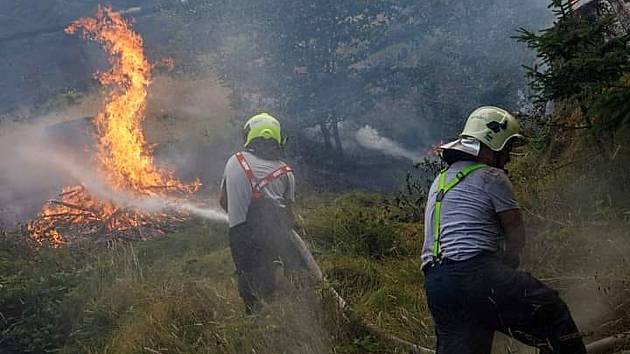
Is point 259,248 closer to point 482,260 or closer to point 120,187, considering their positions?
point 482,260

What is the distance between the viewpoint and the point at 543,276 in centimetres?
502

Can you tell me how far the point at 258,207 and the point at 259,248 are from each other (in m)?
0.36

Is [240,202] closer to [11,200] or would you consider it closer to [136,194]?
[136,194]

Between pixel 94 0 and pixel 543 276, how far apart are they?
27071mm

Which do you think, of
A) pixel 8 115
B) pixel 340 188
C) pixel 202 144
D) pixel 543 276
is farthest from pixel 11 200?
pixel 543 276

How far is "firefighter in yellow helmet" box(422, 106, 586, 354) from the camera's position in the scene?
3.27 meters

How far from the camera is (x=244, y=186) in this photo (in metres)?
5.36

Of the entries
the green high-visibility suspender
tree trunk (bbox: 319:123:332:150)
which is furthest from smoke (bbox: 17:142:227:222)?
the green high-visibility suspender

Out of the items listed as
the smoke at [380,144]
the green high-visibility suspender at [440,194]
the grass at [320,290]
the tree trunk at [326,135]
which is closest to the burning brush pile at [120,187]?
the grass at [320,290]

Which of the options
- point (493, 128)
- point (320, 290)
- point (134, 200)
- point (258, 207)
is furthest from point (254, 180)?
point (134, 200)

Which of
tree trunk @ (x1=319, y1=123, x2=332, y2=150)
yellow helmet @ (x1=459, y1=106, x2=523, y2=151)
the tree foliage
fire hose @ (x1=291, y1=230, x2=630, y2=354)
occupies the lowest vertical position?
fire hose @ (x1=291, y1=230, x2=630, y2=354)

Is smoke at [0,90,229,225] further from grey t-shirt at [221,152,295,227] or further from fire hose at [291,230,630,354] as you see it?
grey t-shirt at [221,152,295,227]

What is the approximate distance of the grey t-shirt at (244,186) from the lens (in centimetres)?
536

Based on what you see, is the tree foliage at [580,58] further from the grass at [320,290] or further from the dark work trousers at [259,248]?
the dark work trousers at [259,248]
